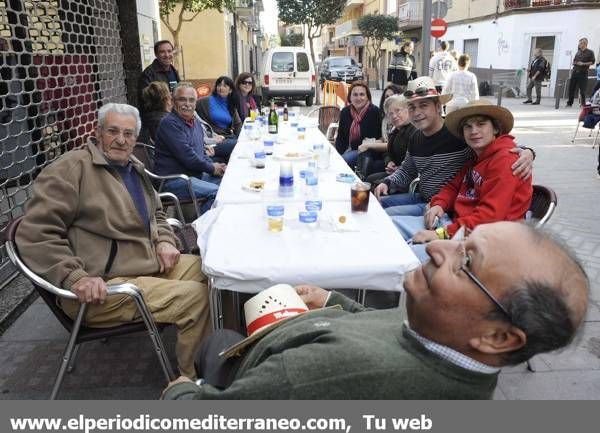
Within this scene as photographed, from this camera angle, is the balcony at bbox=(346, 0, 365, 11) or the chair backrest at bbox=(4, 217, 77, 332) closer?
Answer: the chair backrest at bbox=(4, 217, 77, 332)

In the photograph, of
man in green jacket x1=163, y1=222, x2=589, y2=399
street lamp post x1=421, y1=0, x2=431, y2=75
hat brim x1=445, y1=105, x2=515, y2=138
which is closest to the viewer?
man in green jacket x1=163, y1=222, x2=589, y2=399

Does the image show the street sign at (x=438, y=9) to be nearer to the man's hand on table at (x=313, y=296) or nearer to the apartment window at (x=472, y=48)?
the man's hand on table at (x=313, y=296)

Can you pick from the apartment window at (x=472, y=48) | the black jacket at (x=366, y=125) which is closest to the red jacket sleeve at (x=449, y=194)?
the black jacket at (x=366, y=125)

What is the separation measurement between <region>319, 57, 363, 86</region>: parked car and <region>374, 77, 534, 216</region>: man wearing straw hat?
19044 mm

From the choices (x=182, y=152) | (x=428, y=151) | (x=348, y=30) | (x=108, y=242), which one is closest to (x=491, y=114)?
(x=428, y=151)

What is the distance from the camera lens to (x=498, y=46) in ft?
70.7

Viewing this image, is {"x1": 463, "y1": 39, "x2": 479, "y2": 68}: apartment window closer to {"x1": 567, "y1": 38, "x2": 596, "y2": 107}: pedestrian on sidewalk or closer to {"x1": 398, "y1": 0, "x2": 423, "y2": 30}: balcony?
{"x1": 398, "y1": 0, "x2": 423, "y2": 30}: balcony

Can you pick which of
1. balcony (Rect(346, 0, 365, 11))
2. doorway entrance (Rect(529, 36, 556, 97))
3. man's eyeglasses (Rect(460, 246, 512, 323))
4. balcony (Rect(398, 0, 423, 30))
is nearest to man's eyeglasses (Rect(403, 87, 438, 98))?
man's eyeglasses (Rect(460, 246, 512, 323))

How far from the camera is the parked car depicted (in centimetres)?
2243

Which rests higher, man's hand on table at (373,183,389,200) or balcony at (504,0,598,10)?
balcony at (504,0,598,10)

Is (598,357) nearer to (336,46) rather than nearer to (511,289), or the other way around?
(511,289)

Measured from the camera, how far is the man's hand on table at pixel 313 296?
1.88 metres

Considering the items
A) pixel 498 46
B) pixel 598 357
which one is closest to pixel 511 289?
pixel 598 357

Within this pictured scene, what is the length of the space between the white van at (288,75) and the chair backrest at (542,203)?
13737mm
